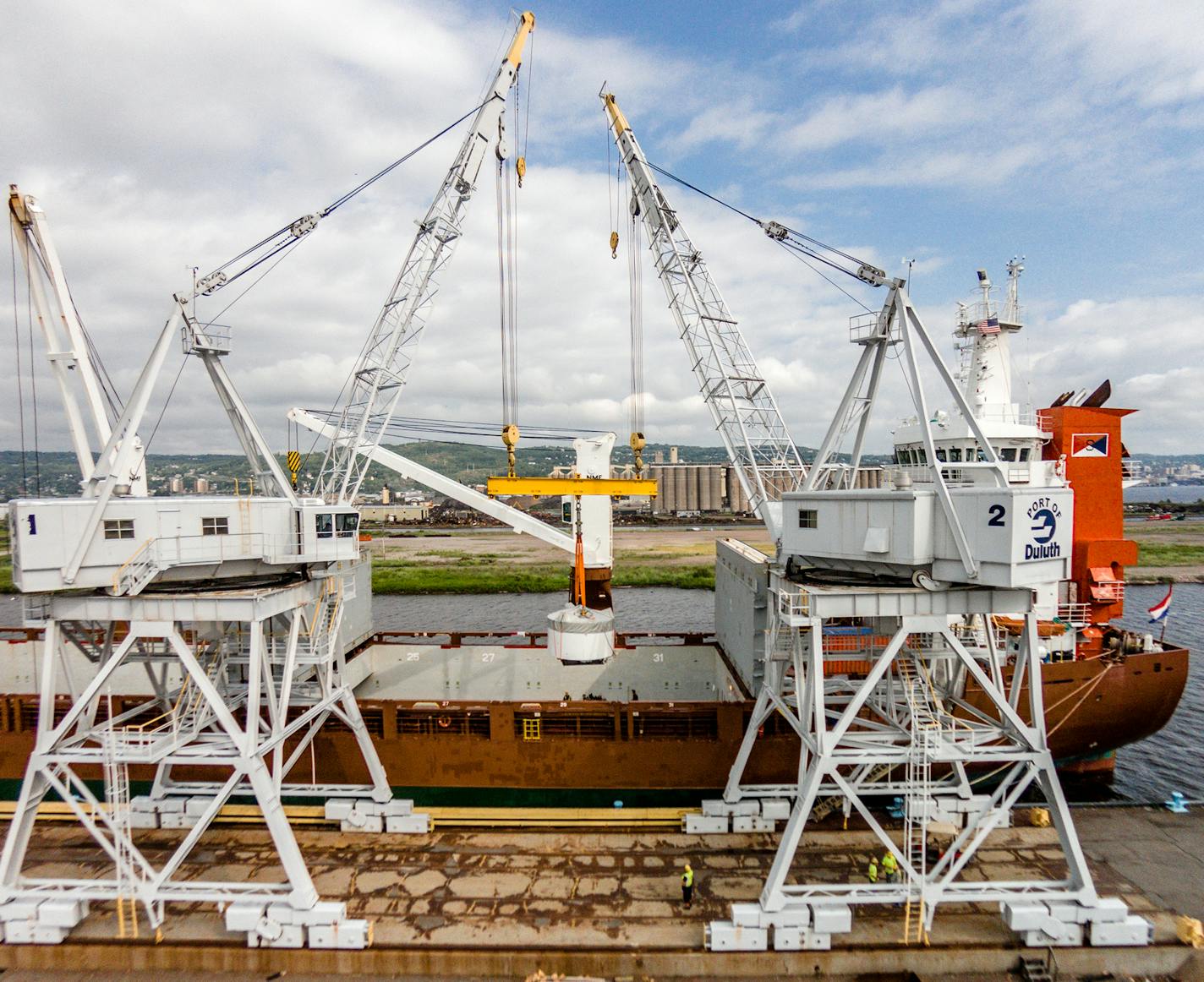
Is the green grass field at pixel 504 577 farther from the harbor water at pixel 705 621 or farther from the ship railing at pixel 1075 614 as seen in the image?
the ship railing at pixel 1075 614

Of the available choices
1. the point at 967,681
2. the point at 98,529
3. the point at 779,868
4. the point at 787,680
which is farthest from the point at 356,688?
the point at 967,681

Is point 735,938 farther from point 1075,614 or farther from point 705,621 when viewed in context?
point 705,621

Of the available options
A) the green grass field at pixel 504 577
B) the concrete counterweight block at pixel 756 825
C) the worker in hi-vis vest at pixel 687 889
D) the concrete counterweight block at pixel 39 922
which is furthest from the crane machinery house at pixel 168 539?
the green grass field at pixel 504 577

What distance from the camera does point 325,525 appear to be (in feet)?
56.2

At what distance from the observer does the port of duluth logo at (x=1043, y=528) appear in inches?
535

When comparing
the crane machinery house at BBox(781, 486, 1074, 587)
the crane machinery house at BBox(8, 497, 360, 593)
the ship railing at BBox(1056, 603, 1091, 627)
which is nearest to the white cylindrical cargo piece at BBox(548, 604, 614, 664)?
the crane machinery house at BBox(8, 497, 360, 593)

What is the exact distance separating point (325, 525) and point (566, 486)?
8031 mm

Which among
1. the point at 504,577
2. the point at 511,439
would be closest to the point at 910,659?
the point at 511,439

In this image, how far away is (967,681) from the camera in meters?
22.1

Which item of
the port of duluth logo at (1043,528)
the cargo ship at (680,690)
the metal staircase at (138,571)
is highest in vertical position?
the port of duluth logo at (1043,528)

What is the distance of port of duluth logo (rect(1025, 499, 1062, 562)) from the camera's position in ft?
44.5

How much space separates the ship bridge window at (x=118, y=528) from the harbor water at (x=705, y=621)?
32.1 meters

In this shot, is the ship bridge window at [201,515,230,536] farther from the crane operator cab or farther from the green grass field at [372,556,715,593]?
the green grass field at [372,556,715,593]

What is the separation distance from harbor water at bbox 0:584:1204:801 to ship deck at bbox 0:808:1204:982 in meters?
7.32
